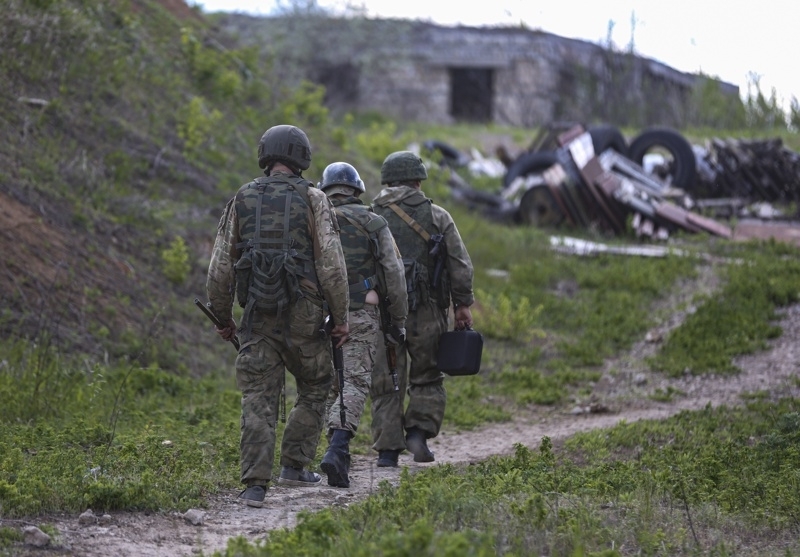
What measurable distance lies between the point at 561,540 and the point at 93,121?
35.1ft

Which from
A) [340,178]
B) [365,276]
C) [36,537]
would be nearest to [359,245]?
[365,276]

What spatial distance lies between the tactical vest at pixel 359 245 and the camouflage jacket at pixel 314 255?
0.96m

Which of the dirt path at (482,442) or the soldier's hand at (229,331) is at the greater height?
the soldier's hand at (229,331)

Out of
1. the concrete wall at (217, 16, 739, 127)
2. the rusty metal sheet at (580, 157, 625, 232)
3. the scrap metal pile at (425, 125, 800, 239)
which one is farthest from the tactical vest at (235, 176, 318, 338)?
the concrete wall at (217, 16, 739, 127)

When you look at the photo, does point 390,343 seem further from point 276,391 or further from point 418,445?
point 276,391

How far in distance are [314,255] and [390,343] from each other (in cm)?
159

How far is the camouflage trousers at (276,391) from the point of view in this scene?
20.7 feet

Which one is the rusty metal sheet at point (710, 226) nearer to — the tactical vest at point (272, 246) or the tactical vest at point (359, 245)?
the tactical vest at point (359, 245)

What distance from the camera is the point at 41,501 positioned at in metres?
5.64

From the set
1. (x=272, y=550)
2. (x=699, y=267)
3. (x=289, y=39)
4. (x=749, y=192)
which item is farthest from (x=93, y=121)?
(x=289, y=39)

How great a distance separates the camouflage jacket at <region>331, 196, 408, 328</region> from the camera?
747 centimetres

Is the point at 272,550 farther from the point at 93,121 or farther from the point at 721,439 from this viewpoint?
the point at 93,121

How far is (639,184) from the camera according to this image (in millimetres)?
20328

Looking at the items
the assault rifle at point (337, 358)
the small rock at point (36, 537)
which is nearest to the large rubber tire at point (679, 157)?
the assault rifle at point (337, 358)
